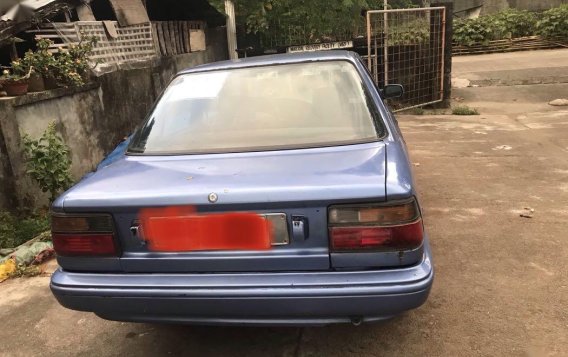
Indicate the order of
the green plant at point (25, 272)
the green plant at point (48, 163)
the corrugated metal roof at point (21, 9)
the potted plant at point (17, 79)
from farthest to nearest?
the corrugated metal roof at point (21, 9)
the potted plant at point (17, 79)
the green plant at point (48, 163)
the green plant at point (25, 272)

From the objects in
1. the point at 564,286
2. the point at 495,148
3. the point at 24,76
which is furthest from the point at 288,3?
the point at 564,286

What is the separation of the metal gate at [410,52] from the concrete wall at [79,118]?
3.73 metres

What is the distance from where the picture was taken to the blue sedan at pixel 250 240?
2.02 meters

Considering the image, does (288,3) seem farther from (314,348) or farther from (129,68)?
(314,348)

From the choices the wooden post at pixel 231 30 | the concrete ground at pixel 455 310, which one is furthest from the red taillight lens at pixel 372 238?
the wooden post at pixel 231 30

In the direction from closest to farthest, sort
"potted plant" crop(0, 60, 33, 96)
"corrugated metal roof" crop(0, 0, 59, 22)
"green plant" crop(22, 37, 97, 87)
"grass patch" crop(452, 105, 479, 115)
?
"potted plant" crop(0, 60, 33, 96)
"corrugated metal roof" crop(0, 0, 59, 22)
"green plant" crop(22, 37, 97, 87)
"grass patch" crop(452, 105, 479, 115)

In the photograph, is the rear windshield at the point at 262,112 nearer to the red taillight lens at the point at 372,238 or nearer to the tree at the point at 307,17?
the red taillight lens at the point at 372,238

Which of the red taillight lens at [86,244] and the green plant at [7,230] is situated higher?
the red taillight lens at [86,244]

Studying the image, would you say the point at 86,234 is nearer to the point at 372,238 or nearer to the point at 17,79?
the point at 372,238

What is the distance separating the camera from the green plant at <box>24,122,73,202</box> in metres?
4.58

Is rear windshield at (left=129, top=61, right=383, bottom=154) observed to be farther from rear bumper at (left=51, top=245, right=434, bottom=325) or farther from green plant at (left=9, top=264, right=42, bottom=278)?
green plant at (left=9, top=264, right=42, bottom=278)

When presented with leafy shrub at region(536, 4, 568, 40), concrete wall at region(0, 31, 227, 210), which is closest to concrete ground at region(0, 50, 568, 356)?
concrete wall at region(0, 31, 227, 210)

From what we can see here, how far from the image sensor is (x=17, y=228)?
452 centimetres

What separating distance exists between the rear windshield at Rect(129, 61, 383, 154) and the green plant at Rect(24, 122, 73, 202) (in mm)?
2036
